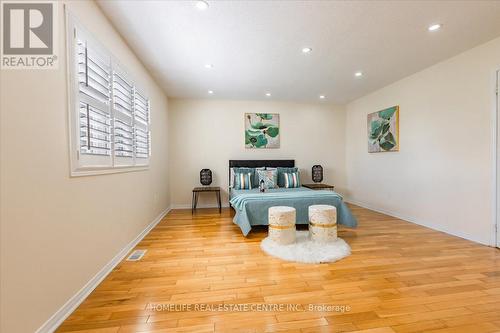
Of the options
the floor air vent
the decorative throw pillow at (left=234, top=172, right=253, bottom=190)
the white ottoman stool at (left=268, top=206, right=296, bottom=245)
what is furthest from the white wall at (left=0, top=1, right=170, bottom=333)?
the decorative throw pillow at (left=234, top=172, right=253, bottom=190)

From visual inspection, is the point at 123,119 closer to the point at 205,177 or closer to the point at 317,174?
the point at 205,177

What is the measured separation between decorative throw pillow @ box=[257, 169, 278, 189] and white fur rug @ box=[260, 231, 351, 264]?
174cm

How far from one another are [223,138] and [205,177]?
1.04 meters

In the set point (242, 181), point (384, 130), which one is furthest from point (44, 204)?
point (384, 130)

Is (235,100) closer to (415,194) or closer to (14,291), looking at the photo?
(415,194)

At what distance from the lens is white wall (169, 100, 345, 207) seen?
5039mm

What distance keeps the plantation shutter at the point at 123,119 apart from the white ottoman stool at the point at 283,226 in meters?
1.95

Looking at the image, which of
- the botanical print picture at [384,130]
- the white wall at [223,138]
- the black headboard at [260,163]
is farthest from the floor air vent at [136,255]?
the botanical print picture at [384,130]

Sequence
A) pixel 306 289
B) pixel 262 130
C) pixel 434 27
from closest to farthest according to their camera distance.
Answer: pixel 306 289 < pixel 434 27 < pixel 262 130

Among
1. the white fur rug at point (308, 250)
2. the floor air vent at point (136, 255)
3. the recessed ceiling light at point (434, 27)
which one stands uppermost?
the recessed ceiling light at point (434, 27)

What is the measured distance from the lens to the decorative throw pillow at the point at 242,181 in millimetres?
4484

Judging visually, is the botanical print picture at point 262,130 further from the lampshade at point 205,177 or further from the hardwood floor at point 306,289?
the hardwood floor at point 306,289

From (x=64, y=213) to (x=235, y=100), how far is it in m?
4.24

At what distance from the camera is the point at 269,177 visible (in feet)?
15.1
